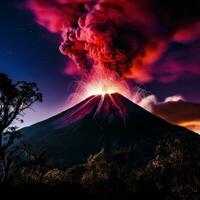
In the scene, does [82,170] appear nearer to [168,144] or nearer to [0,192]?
[168,144]

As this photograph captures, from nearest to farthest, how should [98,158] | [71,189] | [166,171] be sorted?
[71,189], [166,171], [98,158]

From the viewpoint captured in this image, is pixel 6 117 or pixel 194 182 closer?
pixel 194 182

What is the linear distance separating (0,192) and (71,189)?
22.9ft

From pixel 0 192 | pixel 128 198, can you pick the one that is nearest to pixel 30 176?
pixel 128 198

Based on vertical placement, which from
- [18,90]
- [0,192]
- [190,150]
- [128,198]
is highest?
[18,90]

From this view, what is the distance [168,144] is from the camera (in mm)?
52406

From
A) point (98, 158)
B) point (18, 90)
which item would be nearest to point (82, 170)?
point (98, 158)

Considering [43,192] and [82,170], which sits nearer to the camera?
[43,192]

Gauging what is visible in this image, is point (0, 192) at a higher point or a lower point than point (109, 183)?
lower

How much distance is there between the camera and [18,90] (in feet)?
177

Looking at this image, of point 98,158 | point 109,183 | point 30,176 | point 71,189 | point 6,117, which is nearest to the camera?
point 71,189

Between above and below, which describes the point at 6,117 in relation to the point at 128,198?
above

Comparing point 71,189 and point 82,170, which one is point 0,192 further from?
point 82,170

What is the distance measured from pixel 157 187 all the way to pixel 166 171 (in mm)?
4033
